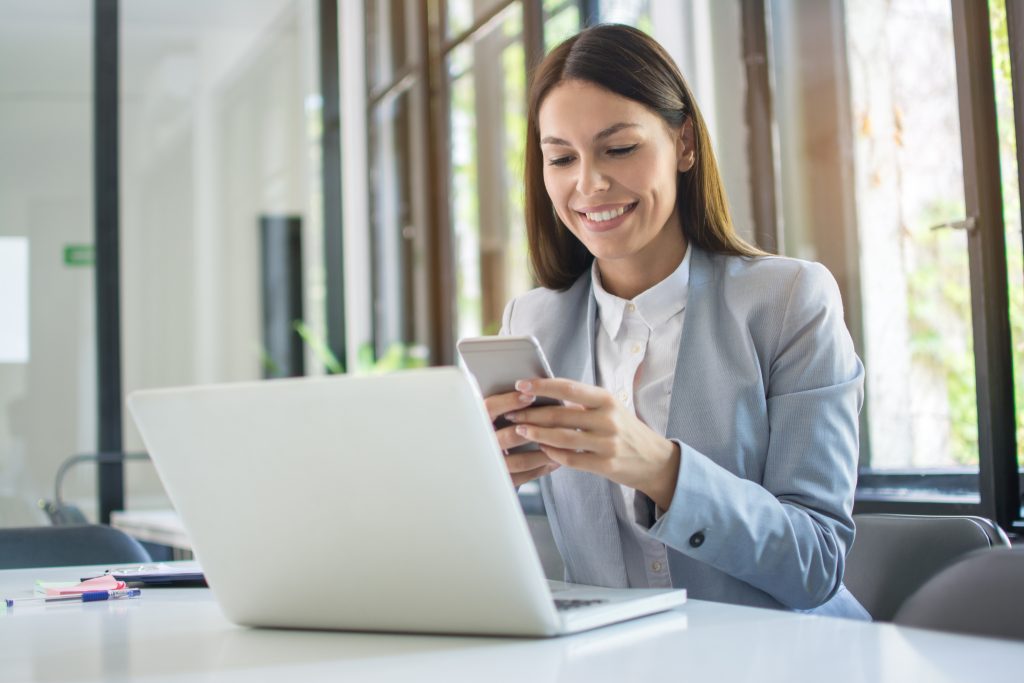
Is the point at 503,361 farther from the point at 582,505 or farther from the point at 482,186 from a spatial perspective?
the point at 482,186

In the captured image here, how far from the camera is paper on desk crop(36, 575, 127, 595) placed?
134cm

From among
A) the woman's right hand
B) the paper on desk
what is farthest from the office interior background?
the paper on desk

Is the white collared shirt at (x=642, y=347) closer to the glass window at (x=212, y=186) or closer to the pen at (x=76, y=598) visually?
the pen at (x=76, y=598)

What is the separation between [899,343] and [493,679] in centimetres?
289

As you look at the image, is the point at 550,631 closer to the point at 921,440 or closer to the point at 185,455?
the point at 185,455

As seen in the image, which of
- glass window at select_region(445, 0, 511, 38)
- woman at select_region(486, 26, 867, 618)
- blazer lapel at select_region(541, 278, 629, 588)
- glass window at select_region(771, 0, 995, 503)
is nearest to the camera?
woman at select_region(486, 26, 867, 618)

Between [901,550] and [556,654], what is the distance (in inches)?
29.1

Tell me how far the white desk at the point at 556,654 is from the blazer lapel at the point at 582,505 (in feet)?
1.26

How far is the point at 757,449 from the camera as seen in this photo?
1.39 meters

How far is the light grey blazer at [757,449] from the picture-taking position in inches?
47.7

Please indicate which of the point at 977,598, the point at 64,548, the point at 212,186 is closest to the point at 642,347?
the point at 977,598

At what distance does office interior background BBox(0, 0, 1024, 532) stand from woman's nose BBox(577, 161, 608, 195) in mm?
1765

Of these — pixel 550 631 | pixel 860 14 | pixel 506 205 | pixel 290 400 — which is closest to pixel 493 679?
pixel 550 631

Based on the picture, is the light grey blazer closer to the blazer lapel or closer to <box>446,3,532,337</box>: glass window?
the blazer lapel
